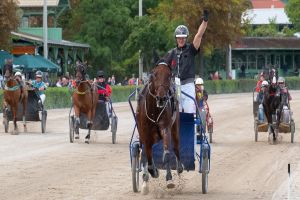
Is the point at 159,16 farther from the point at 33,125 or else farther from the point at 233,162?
the point at 233,162

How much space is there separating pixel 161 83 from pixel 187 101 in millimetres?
925

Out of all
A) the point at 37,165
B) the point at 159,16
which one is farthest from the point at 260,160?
the point at 159,16

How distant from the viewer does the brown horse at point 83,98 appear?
24.2m

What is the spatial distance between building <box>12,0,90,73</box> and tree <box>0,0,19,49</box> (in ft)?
17.9

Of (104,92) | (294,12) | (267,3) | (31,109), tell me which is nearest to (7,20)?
(31,109)

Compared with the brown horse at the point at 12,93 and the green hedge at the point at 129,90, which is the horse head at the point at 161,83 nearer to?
the brown horse at the point at 12,93

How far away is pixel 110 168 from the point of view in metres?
17.7

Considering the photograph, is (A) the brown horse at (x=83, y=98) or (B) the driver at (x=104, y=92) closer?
(A) the brown horse at (x=83, y=98)

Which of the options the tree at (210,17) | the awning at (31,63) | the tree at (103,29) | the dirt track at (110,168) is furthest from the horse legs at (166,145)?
the tree at (103,29)

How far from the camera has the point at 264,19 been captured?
13062 centimetres

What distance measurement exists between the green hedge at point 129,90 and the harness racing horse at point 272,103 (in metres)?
15.9

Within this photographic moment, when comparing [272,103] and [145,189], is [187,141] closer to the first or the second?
[145,189]

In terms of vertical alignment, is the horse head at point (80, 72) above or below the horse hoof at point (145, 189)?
above

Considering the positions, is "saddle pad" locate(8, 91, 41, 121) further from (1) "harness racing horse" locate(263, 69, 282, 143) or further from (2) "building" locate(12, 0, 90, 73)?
(2) "building" locate(12, 0, 90, 73)
